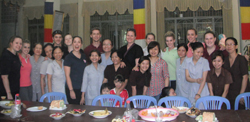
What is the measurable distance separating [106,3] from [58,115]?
742 cm

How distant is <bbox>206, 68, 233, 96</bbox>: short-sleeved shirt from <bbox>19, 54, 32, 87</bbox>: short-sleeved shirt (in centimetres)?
315

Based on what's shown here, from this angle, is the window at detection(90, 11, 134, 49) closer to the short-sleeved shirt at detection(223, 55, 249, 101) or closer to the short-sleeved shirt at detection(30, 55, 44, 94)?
the short-sleeved shirt at detection(30, 55, 44, 94)

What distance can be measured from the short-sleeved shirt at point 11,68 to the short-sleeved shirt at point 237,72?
11.7ft

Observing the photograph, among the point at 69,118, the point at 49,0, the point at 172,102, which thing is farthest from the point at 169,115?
the point at 49,0

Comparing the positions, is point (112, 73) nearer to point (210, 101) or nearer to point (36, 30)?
point (210, 101)

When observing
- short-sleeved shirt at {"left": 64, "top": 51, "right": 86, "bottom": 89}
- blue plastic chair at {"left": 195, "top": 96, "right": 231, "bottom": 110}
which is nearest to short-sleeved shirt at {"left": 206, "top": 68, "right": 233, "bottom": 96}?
blue plastic chair at {"left": 195, "top": 96, "right": 231, "bottom": 110}

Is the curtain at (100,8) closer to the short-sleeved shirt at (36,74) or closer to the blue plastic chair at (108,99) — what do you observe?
the short-sleeved shirt at (36,74)

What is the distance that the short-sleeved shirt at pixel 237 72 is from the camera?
3.21 meters


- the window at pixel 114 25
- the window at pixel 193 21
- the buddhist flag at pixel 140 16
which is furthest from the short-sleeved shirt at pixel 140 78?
the window at pixel 114 25

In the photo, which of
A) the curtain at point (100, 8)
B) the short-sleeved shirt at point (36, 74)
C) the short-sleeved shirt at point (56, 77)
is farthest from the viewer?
the curtain at point (100, 8)

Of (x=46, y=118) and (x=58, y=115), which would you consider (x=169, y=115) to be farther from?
(x=46, y=118)

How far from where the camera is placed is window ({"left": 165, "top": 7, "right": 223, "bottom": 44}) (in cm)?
840

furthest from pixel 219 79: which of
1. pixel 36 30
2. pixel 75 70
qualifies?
pixel 36 30

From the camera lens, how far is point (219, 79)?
3143 mm
